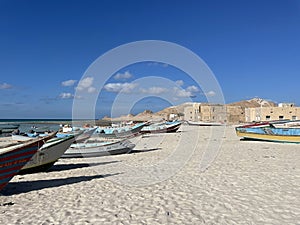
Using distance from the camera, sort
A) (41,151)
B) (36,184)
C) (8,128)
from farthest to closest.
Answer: (8,128)
(41,151)
(36,184)

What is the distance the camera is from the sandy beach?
4.70m

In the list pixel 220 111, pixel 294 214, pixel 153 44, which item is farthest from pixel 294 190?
pixel 220 111

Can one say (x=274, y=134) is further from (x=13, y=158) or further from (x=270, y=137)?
(x=13, y=158)

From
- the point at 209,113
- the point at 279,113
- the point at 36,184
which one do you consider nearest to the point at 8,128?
the point at 209,113

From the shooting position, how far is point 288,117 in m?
46.5

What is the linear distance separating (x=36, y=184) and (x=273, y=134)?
15.4 meters

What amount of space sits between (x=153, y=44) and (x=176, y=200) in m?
9.73

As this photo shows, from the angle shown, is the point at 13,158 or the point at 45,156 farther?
the point at 45,156

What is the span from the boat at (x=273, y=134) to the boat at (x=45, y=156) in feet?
45.3

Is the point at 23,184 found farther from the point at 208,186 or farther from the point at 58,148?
the point at 208,186

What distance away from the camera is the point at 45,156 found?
8805 millimetres

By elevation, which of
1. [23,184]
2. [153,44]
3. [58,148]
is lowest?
[23,184]

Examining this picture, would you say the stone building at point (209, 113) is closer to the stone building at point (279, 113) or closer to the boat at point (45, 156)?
the stone building at point (279, 113)

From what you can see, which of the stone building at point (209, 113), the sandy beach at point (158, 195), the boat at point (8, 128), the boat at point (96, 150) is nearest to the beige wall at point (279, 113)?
the stone building at point (209, 113)
